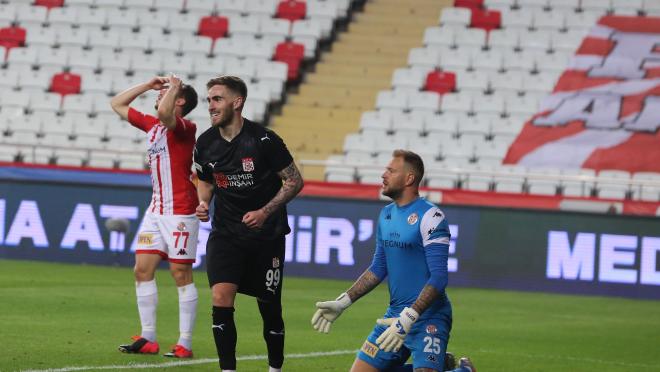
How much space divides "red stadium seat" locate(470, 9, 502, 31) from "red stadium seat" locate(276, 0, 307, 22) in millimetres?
3955

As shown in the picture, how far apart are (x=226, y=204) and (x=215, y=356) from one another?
189 centimetres

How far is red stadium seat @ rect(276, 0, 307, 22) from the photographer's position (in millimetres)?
31469

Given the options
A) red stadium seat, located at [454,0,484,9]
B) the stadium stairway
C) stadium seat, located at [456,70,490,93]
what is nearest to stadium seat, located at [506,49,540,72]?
stadium seat, located at [456,70,490,93]

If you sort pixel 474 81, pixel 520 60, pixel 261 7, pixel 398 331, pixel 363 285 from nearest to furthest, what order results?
pixel 398 331 → pixel 363 285 → pixel 474 81 → pixel 520 60 → pixel 261 7

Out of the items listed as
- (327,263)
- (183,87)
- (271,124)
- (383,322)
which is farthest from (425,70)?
(383,322)

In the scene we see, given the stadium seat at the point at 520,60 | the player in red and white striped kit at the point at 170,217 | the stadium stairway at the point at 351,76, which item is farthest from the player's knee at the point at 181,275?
the stadium seat at the point at 520,60

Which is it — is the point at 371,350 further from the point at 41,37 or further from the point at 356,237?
the point at 41,37

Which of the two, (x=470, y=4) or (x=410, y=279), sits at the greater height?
(x=470, y=4)

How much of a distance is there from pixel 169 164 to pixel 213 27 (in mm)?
20522

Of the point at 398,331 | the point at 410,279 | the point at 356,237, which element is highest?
the point at 410,279

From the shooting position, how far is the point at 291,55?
3041 cm

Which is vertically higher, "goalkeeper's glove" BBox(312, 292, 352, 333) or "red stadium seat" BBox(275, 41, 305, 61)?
"red stadium seat" BBox(275, 41, 305, 61)

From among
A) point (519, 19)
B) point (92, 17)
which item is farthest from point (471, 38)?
point (92, 17)

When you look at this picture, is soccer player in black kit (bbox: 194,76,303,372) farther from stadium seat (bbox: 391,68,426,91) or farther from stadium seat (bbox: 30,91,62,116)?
stadium seat (bbox: 30,91,62,116)
